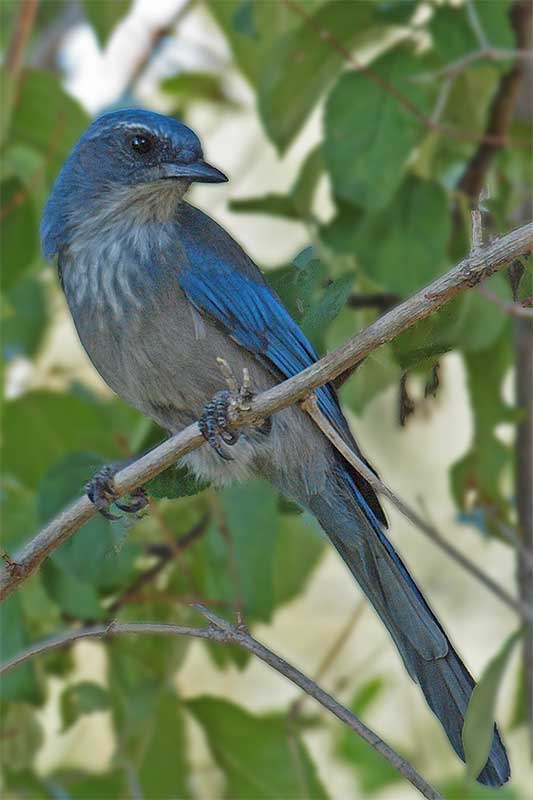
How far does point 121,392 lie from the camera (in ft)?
12.6

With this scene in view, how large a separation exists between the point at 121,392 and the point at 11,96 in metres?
1.61

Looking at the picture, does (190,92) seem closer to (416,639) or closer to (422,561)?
(422,561)

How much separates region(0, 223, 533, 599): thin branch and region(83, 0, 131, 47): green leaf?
2.25 meters

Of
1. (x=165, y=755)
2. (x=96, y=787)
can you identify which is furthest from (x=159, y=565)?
(x=96, y=787)

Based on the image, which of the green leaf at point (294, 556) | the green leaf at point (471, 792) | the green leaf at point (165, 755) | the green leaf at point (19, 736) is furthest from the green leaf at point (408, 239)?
the green leaf at point (471, 792)

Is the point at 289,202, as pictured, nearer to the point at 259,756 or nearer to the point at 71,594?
the point at 71,594

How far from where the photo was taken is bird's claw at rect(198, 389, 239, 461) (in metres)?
3.28

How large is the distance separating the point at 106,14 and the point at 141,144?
1059 mm

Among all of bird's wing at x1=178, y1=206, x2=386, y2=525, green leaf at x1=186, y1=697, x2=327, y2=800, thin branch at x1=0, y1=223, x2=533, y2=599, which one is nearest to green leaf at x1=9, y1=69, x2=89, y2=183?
bird's wing at x1=178, y1=206, x2=386, y2=525

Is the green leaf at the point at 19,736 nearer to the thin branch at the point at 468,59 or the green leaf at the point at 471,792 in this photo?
the green leaf at the point at 471,792

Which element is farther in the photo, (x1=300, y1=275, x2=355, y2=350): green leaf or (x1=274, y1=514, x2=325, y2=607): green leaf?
(x1=274, y1=514, x2=325, y2=607): green leaf

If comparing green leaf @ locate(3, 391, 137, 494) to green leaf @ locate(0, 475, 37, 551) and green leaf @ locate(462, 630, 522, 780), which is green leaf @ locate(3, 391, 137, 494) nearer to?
green leaf @ locate(0, 475, 37, 551)

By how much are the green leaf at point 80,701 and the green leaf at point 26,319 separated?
1772 mm

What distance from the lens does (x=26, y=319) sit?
235 inches
